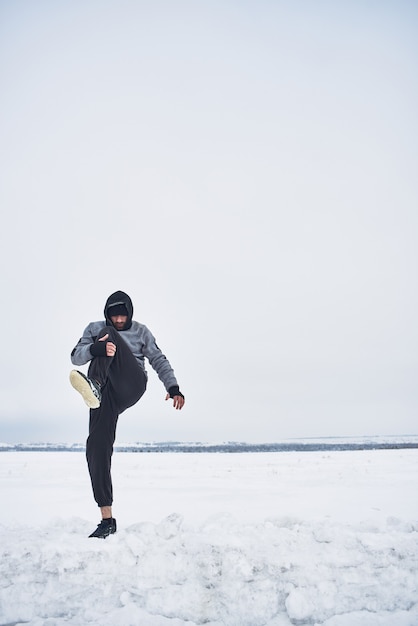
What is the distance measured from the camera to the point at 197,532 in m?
3.73

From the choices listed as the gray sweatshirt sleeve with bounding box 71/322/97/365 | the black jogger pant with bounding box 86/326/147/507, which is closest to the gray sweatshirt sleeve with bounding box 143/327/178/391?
the black jogger pant with bounding box 86/326/147/507

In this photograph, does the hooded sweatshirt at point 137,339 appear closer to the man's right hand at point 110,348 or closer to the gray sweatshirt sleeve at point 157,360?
the gray sweatshirt sleeve at point 157,360

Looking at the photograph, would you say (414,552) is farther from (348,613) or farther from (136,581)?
(136,581)

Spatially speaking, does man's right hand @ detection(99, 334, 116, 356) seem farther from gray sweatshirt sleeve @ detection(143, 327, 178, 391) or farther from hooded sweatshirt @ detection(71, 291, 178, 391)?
gray sweatshirt sleeve @ detection(143, 327, 178, 391)

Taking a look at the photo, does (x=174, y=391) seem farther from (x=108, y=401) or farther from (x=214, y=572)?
(x=214, y=572)

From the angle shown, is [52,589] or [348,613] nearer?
[348,613]

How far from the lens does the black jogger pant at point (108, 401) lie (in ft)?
12.8

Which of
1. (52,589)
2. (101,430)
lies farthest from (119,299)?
(52,589)

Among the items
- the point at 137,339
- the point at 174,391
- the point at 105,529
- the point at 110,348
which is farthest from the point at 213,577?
the point at 137,339

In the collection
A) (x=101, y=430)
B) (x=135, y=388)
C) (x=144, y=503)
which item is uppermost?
(x=135, y=388)

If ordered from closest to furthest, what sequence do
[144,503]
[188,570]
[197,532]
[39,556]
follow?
[188,570] < [39,556] < [197,532] < [144,503]

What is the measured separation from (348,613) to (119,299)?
10.1 ft

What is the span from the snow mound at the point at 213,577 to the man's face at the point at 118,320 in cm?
183

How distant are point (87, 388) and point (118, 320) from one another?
891 millimetres
